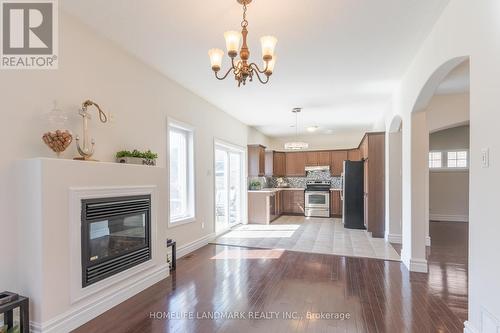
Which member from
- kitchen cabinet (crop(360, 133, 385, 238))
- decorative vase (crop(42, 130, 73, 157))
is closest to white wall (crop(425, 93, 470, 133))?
kitchen cabinet (crop(360, 133, 385, 238))

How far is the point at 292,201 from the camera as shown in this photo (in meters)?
8.89

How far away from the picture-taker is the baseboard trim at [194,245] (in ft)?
14.0

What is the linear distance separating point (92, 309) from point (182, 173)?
248 centimetres

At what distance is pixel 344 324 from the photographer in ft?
7.64

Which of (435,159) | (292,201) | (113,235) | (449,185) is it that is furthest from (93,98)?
(449,185)

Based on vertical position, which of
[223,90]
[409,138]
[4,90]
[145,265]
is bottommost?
[145,265]

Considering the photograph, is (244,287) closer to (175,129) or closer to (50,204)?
(50,204)

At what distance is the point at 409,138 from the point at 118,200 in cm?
368

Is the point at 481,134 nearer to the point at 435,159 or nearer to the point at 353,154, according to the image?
the point at 435,159

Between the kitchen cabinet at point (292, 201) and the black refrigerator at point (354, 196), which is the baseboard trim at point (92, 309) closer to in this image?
the black refrigerator at point (354, 196)

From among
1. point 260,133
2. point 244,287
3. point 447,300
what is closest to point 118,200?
point 244,287

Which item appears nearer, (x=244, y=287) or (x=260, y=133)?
(x=244, y=287)

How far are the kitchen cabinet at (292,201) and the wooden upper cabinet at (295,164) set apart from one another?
76cm

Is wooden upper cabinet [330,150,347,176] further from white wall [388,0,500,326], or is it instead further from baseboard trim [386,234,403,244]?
white wall [388,0,500,326]
